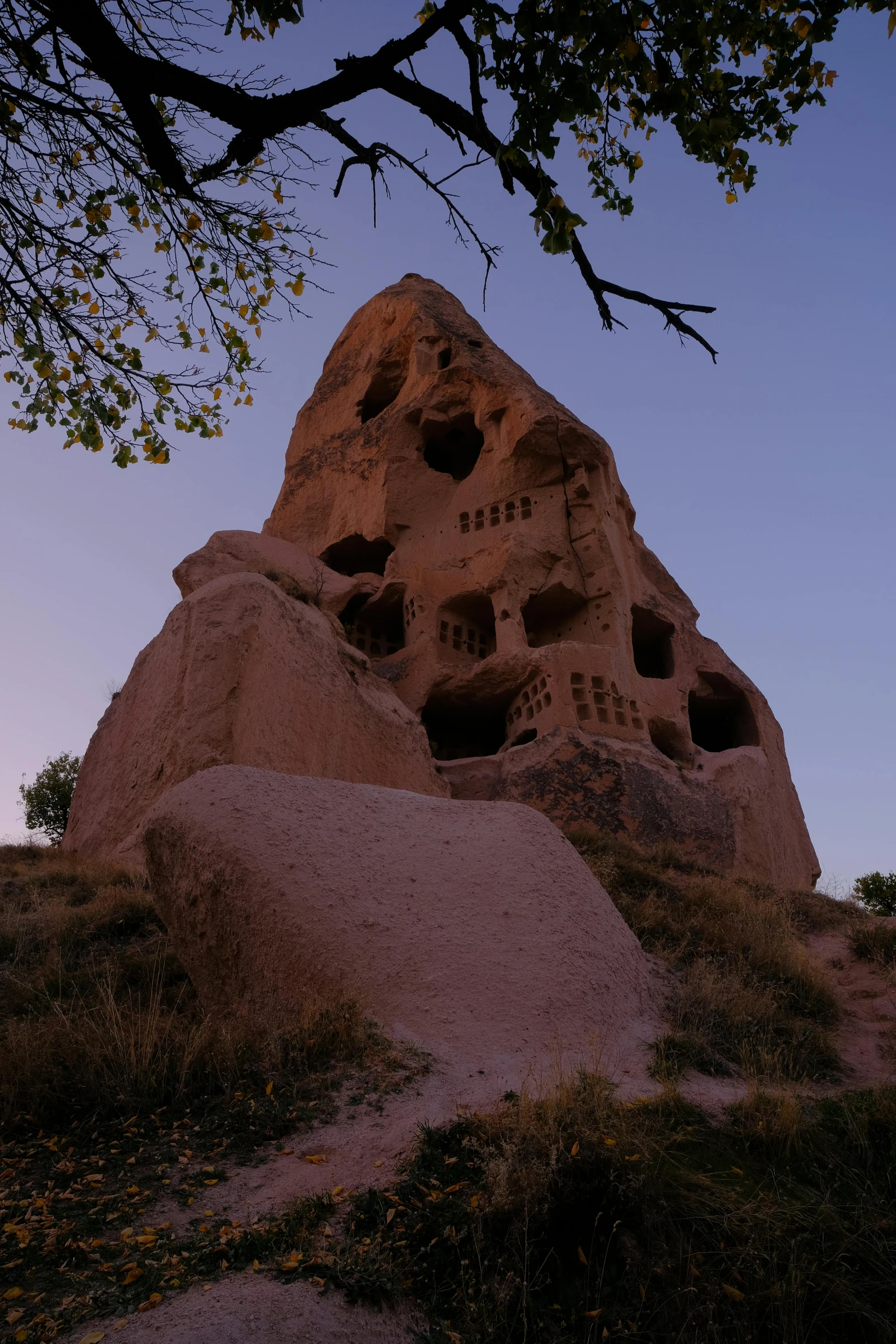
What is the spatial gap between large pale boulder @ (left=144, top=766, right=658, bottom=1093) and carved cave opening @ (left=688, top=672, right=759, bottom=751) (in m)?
12.4

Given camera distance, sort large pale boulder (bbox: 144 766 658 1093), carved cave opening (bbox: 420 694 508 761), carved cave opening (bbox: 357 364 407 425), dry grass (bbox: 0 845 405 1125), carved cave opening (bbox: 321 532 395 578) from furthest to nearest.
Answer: carved cave opening (bbox: 357 364 407 425) < carved cave opening (bbox: 321 532 395 578) < carved cave opening (bbox: 420 694 508 761) < large pale boulder (bbox: 144 766 658 1093) < dry grass (bbox: 0 845 405 1125)

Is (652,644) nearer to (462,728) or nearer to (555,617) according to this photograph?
(555,617)

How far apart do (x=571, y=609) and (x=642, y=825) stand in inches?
191

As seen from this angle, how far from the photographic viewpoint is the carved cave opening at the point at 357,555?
18641mm

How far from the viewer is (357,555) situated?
1917 cm

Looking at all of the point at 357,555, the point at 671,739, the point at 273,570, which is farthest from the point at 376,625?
the point at 671,739

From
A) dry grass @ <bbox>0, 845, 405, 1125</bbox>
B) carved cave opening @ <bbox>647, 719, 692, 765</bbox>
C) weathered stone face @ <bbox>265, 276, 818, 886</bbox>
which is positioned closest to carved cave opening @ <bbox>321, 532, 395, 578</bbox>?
weathered stone face @ <bbox>265, 276, 818, 886</bbox>

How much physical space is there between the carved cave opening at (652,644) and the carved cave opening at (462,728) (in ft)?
9.79

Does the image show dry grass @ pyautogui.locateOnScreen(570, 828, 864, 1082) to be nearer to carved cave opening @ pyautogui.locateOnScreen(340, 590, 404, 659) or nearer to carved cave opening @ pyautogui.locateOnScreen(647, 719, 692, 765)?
carved cave opening @ pyautogui.locateOnScreen(647, 719, 692, 765)

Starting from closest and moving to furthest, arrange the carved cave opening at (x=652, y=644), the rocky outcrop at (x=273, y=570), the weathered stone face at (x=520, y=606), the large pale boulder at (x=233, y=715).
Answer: the large pale boulder at (x=233, y=715), the rocky outcrop at (x=273, y=570), the weathered stone face at (x=520, y=606), the carved cave opening at (x=652, y=644)

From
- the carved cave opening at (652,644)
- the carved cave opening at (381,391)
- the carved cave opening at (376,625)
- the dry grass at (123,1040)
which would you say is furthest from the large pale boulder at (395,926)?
the carved cave opening at (381,391)

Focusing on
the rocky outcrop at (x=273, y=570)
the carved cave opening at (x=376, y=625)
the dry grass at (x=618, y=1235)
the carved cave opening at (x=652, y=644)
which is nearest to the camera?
the dry grass at (x=618, y=1235)

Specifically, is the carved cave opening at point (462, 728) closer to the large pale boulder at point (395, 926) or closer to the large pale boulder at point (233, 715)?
the large pale boulder at point (233, 715)

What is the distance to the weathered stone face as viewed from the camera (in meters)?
14.3
